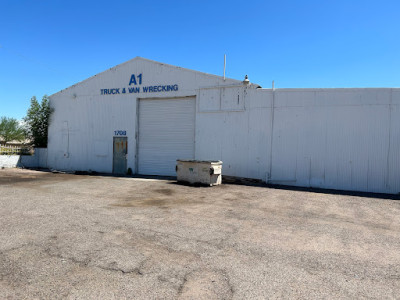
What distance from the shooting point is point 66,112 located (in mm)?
20250

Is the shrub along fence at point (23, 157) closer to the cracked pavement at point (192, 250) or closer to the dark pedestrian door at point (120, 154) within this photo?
the dark pedestrian door at point (120, 154)

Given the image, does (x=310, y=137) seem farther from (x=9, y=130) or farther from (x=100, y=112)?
(x=9, y=130)

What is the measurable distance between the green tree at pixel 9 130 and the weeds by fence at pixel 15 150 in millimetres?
11066

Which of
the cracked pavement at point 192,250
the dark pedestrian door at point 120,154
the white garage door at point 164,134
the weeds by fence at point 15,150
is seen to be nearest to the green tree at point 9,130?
the weeds by fence at point 15,150

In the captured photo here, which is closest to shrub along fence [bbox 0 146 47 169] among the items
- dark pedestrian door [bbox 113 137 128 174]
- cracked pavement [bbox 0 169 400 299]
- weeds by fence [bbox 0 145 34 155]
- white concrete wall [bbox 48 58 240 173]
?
weeds by fence [bbox 0 145 34 155]

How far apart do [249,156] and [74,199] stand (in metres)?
8.88

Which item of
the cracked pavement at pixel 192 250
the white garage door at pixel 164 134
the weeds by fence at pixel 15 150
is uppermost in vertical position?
the white garage door at pixel 164 134

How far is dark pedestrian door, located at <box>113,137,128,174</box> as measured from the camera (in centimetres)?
1800

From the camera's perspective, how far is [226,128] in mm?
15359

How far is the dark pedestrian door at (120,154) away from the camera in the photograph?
1800cm

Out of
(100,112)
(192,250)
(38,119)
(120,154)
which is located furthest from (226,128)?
(38,119)

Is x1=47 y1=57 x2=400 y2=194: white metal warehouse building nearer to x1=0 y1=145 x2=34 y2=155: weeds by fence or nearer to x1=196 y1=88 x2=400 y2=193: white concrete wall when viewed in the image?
x1=196 y1=88 x2=400 y2=193: white concrete wall

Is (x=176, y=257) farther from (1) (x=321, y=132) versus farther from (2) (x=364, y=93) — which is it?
(2) (x=364, y=93)

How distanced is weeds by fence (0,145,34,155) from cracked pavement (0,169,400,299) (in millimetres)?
14560
